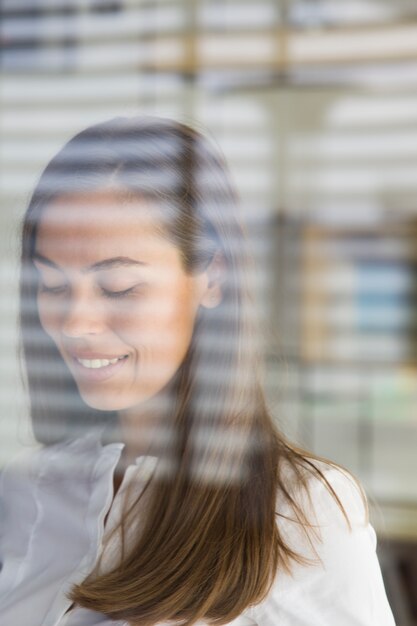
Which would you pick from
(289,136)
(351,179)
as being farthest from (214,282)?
(351,179)

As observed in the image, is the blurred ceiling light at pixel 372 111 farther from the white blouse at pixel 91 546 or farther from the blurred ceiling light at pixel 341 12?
the white blouse at pixel 91 546

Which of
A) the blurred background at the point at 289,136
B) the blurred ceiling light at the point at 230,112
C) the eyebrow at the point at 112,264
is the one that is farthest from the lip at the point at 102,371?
the blurred ceiling light at the point at 230,112

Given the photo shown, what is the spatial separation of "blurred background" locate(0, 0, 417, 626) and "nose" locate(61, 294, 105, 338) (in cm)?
22

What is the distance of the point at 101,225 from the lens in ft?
3.00

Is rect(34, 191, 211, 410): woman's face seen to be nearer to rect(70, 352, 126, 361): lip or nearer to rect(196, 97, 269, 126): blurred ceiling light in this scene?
rect(70, 352, 126, 361): lip

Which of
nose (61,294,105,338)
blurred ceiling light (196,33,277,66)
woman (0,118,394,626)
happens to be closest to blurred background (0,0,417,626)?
blurred ceiling light (196,33,277,66)

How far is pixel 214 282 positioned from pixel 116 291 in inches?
4.6

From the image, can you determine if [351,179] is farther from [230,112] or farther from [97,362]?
[97,362]

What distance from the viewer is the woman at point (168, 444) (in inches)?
31.9

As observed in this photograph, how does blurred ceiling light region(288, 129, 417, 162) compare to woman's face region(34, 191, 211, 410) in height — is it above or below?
above

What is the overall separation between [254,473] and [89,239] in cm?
33

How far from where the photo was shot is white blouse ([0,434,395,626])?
31.5 inches

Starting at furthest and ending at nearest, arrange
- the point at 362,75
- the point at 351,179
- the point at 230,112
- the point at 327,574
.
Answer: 1. the point at 351,179
2. the point at 230,112
3. the point at 362,75
4. the point at 327,574

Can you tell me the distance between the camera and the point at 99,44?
4.47 ft
